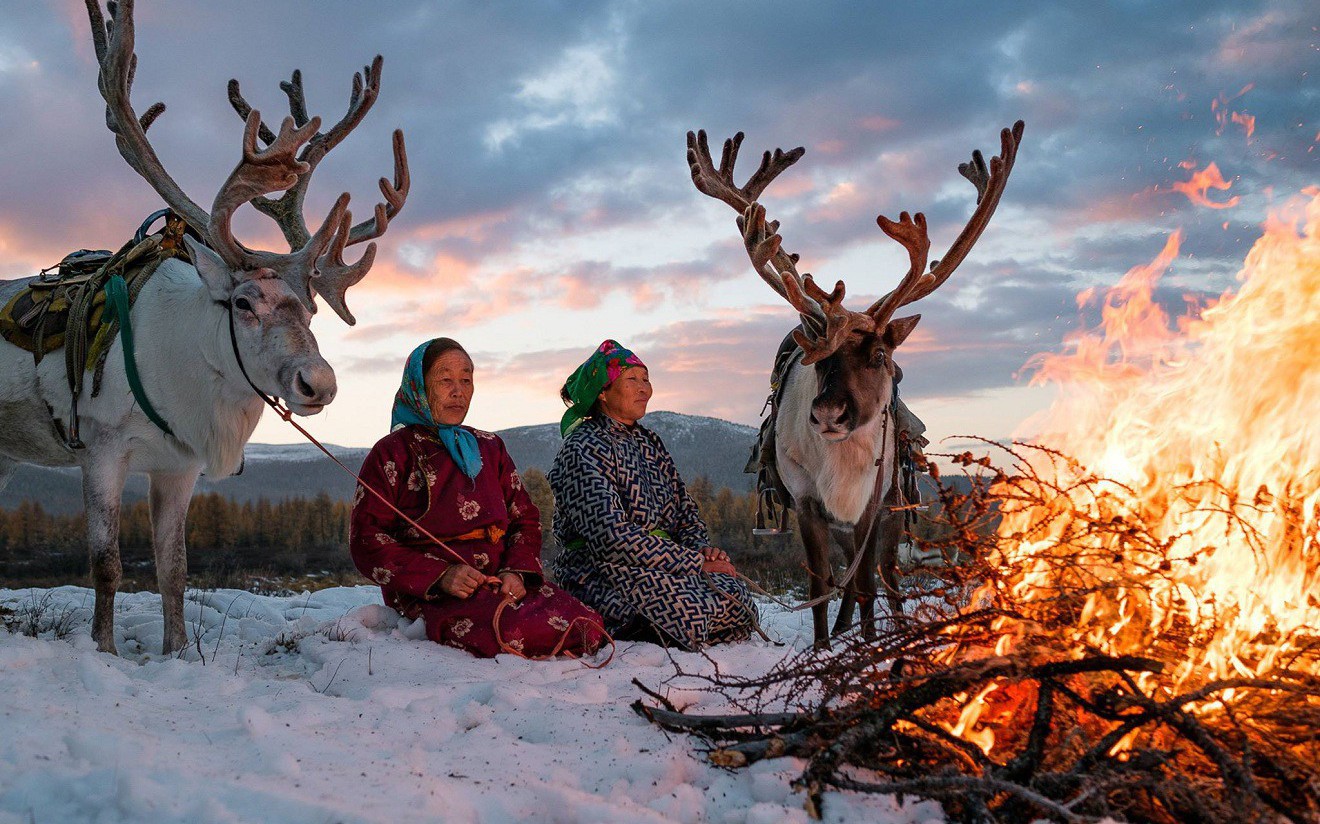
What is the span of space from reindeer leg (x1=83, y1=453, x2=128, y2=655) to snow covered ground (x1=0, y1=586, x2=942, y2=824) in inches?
6.3

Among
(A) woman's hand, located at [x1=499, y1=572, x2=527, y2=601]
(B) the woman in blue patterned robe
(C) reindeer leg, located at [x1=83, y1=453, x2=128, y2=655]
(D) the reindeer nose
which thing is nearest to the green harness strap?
(C) reindeer leg, located at [x1=83, y1=453, x2=128, y2=655]

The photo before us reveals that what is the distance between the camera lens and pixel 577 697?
13.0 ft

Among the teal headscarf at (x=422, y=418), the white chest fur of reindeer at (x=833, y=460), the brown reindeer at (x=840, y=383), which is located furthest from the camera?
the white chest fur of reindeer at (x=833, y=460)

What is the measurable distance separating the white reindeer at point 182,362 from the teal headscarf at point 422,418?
573mm

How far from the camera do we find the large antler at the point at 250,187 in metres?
5.06

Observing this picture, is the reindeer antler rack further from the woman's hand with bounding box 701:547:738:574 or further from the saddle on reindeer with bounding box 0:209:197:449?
the saddle on reindeer with bounding box 0:209:197:449

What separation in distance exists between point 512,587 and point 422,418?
112 centimetres

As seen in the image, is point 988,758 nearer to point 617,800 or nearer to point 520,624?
point 617,800

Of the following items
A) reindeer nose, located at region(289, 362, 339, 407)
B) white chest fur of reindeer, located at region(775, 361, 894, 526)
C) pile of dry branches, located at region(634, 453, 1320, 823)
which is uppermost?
reindeer nose, located at region(289, 362, 339, 407)

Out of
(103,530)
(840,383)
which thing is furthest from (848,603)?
(103,530)

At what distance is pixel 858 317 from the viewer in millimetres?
5445

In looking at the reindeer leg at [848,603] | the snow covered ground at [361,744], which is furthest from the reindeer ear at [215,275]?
the reindeer leg at [848,603]

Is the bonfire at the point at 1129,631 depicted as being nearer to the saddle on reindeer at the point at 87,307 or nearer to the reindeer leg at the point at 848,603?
the reindeer leg at the point at 848,603

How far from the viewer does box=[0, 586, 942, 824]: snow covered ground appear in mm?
2375
